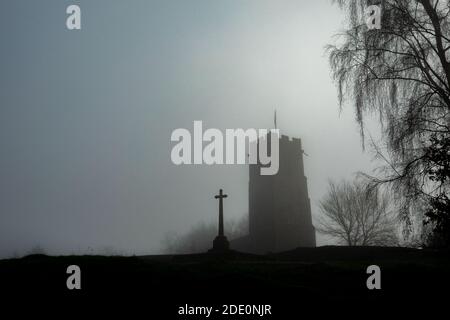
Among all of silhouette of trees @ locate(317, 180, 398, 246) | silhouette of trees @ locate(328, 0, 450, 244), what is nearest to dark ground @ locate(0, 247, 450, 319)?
silhouette of trees @ locate(328, 0, 450, 244)

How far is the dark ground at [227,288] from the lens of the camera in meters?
6.05

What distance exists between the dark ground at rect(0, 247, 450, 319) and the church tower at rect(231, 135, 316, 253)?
28198 mm

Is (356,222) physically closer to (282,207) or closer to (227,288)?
(282,207)

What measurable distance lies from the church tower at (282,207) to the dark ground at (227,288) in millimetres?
28198

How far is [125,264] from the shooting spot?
28.9 feet

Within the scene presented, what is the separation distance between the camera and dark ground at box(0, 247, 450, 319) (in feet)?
19.9

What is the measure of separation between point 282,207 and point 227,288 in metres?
32.7

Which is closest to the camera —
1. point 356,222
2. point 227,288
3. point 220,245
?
point 227,288

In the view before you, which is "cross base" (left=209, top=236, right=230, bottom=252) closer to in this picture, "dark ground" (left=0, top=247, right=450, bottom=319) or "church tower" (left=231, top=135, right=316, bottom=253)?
"dark ground" (left=0, top=247, right=450, bottom=319)

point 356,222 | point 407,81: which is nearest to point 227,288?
point 407,81

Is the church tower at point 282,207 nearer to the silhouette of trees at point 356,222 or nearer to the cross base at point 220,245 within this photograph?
the silhouette of trees at point 356,222

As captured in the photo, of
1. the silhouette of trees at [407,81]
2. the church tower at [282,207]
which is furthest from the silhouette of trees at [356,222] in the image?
the silhouette of trees at [407,81]

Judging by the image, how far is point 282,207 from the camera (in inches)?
1528

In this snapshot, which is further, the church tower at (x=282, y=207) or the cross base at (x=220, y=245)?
the church tower at (x=282, y=207)
